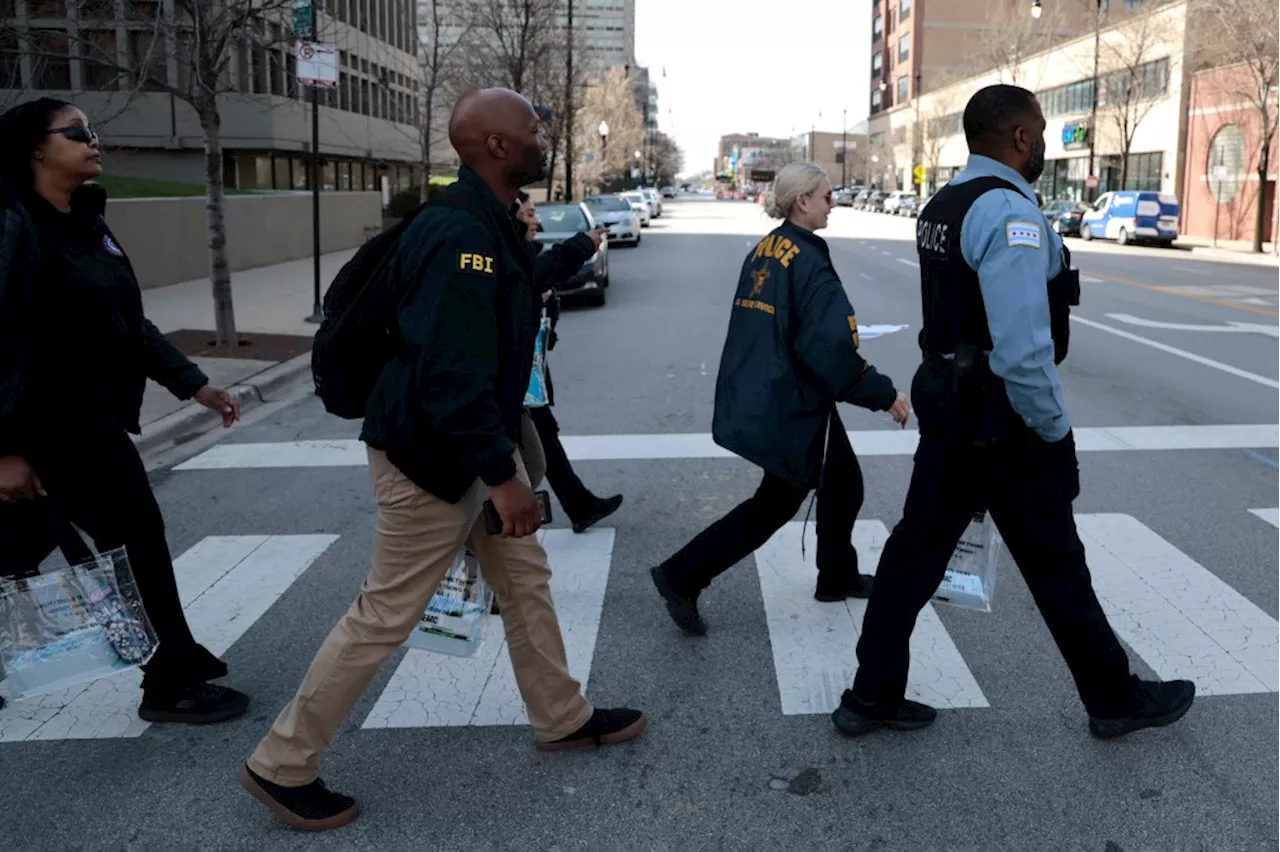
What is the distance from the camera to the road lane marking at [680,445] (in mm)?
7922

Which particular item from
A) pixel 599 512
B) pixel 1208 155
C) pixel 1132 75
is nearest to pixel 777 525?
pixel 599 512

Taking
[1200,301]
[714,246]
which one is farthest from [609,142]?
[1200,301]

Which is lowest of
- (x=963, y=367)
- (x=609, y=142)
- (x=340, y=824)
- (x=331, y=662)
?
(x=340, y=824)

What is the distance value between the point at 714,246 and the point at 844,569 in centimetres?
3019

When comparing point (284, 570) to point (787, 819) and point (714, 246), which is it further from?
point (714, 246)

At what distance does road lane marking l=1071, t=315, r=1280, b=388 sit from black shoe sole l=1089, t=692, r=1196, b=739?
7.58 metres

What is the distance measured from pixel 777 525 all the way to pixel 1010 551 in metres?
1.13

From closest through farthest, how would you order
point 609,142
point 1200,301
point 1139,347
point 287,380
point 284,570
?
point 284,570
point 287,380
point 1139,347
point 1200,301
point 609,142

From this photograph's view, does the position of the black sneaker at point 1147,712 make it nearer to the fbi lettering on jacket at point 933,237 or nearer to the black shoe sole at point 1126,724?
the black shoe sole at point 1126,724

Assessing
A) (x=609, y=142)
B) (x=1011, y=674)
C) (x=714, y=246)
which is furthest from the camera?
(x=609, y=142)

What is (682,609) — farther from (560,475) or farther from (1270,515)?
(1270,515)

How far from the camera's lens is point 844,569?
500 cm

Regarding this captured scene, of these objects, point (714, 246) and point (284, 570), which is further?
point (714, 246)

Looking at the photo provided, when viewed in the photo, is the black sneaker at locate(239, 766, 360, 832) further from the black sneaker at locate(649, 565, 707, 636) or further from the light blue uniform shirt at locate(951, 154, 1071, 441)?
the light blue uniform shirt at locate(951, 154, 1071, 441)
